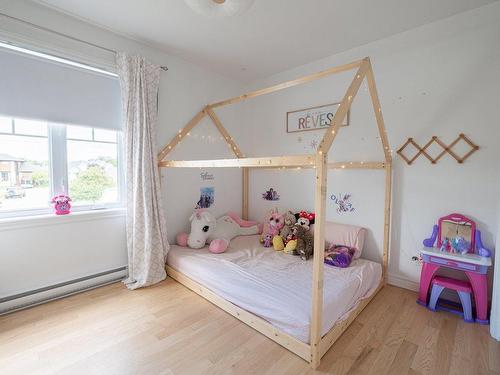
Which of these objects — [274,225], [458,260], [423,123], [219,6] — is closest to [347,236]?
[274,225]

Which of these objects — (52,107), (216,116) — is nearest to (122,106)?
(52,107)

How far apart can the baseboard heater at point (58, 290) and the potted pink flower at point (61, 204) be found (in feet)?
2.19

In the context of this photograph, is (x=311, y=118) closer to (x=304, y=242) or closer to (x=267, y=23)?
(x=267, y=23)

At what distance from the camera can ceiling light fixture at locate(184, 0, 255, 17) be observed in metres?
1.52

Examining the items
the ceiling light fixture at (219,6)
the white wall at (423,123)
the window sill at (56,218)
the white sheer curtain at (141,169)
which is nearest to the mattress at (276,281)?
the white sheer curtain at (141,169)

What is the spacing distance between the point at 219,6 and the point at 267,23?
2.95 feet

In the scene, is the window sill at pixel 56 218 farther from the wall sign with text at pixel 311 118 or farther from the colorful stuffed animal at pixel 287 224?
the wall sign with text at pixel 311 118

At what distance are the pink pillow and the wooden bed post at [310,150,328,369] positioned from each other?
1.24 m

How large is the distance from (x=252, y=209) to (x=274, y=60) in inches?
81.4

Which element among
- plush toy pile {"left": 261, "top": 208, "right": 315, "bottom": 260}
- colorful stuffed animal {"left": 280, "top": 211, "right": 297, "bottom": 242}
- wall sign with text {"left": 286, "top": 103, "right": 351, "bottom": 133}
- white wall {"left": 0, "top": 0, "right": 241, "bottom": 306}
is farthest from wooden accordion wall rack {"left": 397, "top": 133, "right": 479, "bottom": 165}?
white wall {"left": 0, "top": 0, "right": 241, "bottom": 306}

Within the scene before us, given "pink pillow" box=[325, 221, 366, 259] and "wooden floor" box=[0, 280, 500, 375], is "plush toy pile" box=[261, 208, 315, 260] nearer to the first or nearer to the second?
"pink pillow" box=[325, 221, 366, 259]

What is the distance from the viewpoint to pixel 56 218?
227cm

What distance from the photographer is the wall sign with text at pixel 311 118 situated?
2.98 m

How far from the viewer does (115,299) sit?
7.66 feet
